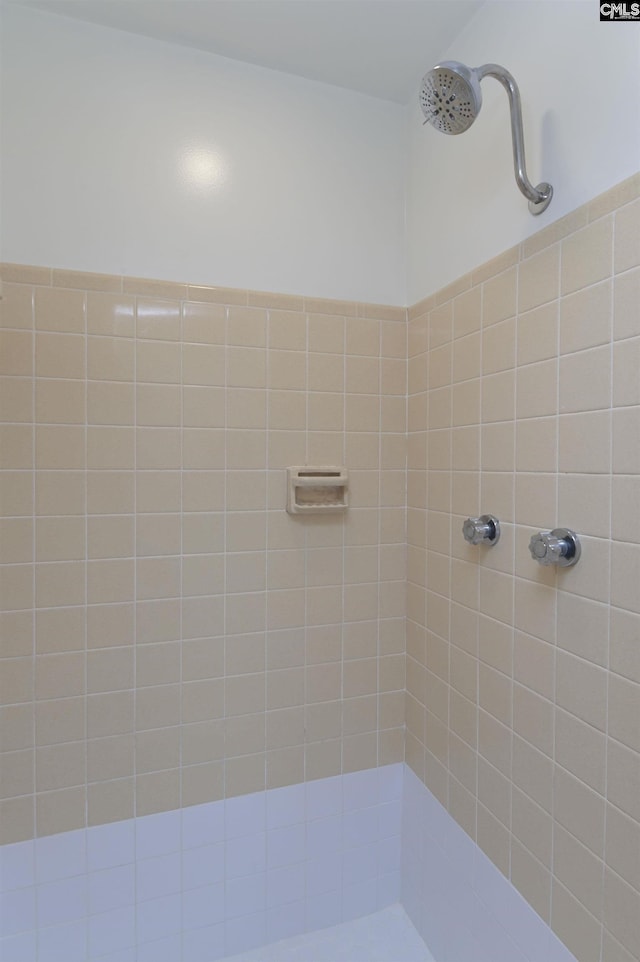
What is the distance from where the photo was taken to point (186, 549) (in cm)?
129

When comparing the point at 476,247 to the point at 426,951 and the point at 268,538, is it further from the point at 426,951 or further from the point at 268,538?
the point at 426,951

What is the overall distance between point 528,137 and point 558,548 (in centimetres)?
88

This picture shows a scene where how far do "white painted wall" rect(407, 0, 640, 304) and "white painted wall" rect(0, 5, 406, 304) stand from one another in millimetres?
170

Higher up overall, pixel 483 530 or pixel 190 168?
pixel 190 168

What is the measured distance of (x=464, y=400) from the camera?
48.4 inches

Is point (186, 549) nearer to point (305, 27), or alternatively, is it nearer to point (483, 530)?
point (483, 530)

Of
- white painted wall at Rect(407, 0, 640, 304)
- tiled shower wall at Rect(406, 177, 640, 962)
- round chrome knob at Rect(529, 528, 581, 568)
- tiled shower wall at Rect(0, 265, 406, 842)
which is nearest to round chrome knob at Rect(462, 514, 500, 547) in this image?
tiled shower wall at Rect(406, 177, 640, 962)

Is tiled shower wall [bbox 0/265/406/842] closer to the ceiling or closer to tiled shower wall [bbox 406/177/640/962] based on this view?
tiled shower wall [bbox 406/177/640/962]

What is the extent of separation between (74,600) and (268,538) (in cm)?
53

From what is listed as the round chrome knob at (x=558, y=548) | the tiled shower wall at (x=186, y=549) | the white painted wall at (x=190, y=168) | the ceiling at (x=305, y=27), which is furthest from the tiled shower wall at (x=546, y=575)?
the ceiling at (x=305, y=27)

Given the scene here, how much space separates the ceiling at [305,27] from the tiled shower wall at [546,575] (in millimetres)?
653

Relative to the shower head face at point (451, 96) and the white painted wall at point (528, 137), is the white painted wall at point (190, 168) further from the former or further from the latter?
the shower head face at point (451, 96)

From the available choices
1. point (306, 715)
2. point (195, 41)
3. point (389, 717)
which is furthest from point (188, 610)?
point (195, 41)

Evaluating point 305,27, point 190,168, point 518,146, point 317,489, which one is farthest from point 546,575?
point 305,27
